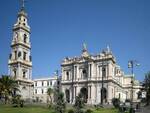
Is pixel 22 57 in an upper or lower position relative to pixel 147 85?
upper

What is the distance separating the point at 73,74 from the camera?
101m

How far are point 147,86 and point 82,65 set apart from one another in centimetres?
3141

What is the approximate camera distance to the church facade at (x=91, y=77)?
92875mm

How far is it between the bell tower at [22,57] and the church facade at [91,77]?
12.1m

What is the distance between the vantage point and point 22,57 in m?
96.1

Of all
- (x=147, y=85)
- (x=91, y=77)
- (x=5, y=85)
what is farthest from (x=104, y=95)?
(x=5, y=85)

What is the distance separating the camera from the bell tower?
9437cm

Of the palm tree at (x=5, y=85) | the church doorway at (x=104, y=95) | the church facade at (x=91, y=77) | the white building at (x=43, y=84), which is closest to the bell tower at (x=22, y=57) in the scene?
the church facade at (x=91, y=77)

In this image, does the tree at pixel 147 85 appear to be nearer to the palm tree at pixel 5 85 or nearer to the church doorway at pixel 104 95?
the church doorway at pixel 104 95

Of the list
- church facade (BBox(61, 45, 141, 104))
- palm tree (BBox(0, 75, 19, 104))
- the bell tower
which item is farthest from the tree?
the bell tower

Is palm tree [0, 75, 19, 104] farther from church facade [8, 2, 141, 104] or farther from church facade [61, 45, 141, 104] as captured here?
church facade [61, 45, 141, 104]

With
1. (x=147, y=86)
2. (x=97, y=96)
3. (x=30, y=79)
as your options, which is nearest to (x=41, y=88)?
(x=30, y=79)

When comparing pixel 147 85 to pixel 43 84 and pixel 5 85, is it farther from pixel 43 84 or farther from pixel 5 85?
pixel 43 84

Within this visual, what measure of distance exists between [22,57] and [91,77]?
22127 millimetres
